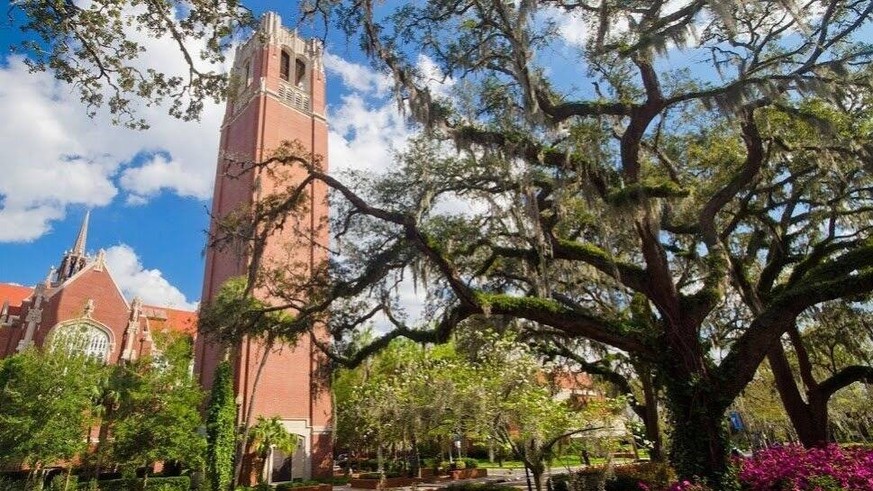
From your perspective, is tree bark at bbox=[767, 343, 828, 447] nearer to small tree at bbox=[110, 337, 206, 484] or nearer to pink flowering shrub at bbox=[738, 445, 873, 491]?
pink flowering shrub at bbox=[738, 445, 873, 491]

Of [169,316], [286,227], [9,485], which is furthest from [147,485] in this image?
[169,316]

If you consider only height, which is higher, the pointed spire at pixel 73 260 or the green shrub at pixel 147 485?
the pointed spire at pixel 73 260

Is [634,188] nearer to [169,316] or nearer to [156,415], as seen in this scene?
[156,415]

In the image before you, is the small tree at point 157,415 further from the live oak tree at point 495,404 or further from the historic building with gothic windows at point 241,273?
the live oak tree at point 495,404

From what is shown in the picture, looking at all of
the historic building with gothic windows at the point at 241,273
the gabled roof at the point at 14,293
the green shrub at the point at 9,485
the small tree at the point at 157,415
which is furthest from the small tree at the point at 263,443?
the gabled roof at the point at 14,293

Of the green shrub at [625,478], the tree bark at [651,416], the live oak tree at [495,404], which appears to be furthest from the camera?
the tree bark at [651,416]

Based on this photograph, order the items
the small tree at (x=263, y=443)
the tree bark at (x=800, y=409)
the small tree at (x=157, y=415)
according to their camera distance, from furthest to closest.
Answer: the small tree at (x=263, y=443), the small tree at (x=157, y=415), the tree bark at (x=800, y=409)

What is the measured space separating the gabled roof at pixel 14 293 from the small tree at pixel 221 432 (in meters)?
31.0

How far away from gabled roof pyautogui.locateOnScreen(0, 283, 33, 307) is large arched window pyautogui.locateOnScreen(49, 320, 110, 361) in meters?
12.6

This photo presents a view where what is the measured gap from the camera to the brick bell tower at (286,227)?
84.0ft

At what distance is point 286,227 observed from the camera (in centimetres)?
2394

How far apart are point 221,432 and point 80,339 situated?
8.98 meters

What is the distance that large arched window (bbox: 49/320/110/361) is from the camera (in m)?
22.8

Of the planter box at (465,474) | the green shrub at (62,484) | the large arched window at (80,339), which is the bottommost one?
the planter box at (465,474)
